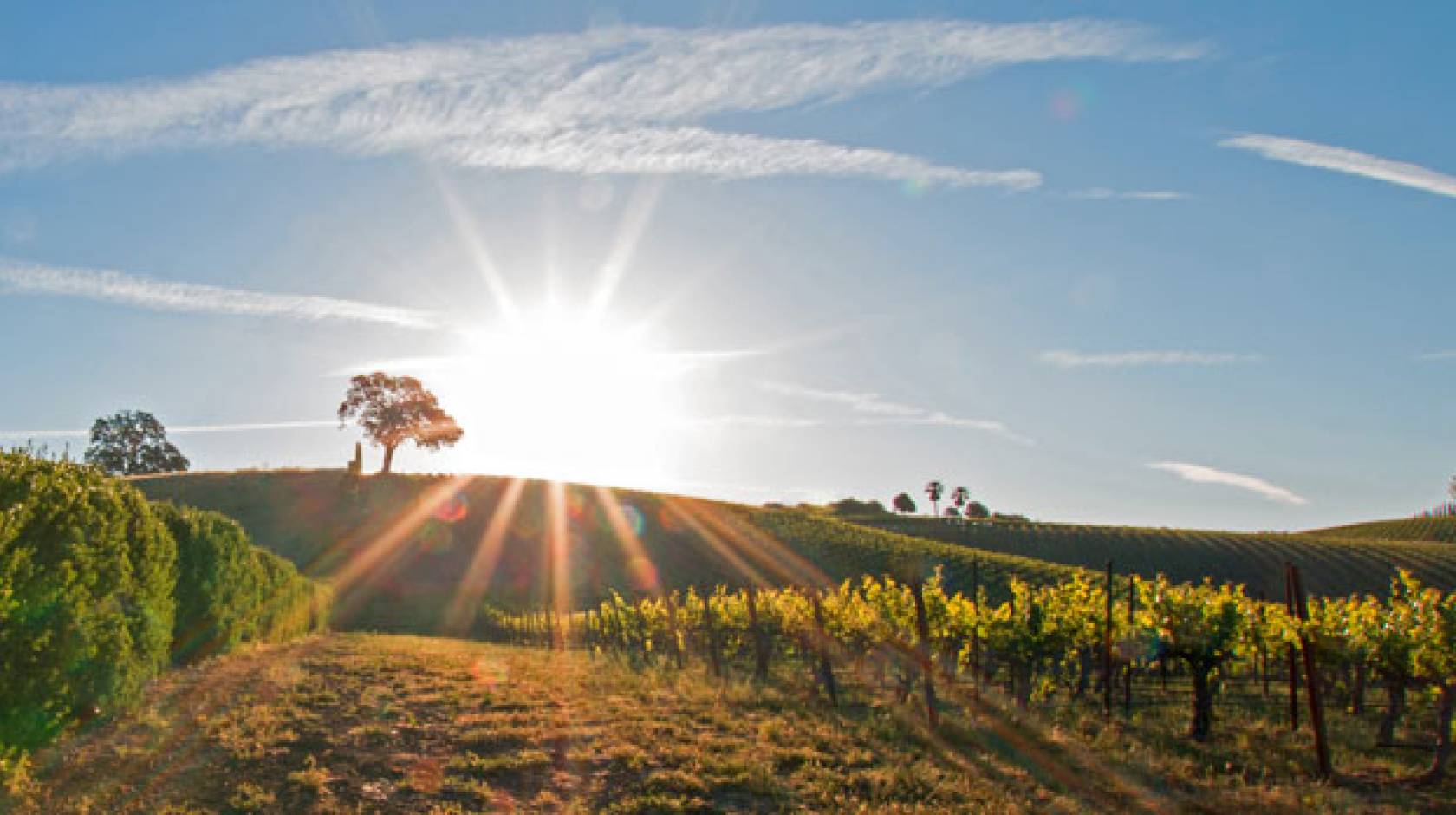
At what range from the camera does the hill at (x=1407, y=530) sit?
4085 inches

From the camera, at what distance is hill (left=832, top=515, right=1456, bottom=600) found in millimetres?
66062

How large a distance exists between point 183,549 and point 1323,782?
24.2m

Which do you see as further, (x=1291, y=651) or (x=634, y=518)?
(x=634, y=518)

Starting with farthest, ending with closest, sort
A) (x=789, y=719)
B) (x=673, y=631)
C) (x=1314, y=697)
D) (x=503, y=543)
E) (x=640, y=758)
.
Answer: (x=503, y=543), (x=673, y=631), (x=789, y=719), (x=1314, y=697), (x=640, y=758)

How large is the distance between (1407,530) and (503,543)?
4599 inches

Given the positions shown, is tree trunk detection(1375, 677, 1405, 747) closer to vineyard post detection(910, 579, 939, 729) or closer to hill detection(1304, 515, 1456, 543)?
vineyard post detection(910, 579, 939, 729)

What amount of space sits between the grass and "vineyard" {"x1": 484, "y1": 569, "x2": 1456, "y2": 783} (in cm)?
111

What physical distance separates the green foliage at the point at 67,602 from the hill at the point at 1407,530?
380ft

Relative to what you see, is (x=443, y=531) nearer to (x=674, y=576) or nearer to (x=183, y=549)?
(x=674, y=576)

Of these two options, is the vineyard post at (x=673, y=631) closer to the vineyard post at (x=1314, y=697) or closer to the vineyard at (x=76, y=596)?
the vineyard at (x=76, y=596)

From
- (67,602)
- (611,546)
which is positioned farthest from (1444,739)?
(611,546)

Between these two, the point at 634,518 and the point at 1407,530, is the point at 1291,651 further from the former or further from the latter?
the point at 1407,530

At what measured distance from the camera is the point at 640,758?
41.1ft

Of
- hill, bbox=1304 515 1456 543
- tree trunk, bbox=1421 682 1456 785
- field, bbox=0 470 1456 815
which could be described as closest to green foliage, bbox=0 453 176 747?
field, bbox=0 470 1456 815
